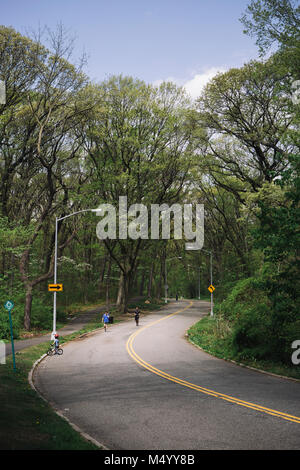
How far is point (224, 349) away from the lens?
2064 cm

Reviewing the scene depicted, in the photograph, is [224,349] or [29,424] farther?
[224,349]

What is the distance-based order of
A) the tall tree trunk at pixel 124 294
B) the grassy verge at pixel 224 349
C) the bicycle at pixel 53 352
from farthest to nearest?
the tall tree trunk at pixel 124 294
the bicycle at pixel 53 352
the grassy verge at pixel 224 349

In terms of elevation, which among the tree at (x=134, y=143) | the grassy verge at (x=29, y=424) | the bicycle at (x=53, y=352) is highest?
the tree at (x=134, y=143)

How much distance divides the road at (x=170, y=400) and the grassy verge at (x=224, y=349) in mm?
674

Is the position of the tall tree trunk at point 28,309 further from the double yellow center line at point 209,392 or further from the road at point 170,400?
the double yellow center line at point 209,392

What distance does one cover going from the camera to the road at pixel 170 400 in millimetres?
7957

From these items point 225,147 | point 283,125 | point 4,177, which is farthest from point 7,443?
point 225,147

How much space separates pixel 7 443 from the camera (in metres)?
6.84

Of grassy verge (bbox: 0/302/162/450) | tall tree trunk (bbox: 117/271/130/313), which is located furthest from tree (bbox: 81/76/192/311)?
grassy verge (bbox: 0/302/162/450)

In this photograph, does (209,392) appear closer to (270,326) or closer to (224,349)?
(270,326)

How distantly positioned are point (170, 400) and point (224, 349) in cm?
1017

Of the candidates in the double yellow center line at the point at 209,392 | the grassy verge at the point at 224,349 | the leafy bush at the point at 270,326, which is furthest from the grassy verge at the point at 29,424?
the grassy verge at the point at 224,349

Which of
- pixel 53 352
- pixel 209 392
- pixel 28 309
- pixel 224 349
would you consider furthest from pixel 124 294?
pixel 209 392

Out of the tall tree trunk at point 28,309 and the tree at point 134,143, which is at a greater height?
the tree at point 134,143
